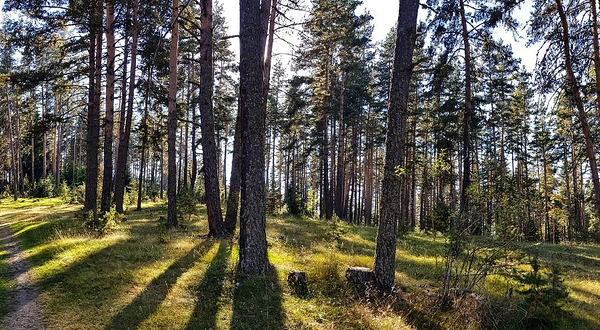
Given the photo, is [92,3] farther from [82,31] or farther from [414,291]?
[414,291]

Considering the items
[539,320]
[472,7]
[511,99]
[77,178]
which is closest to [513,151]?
[511,99]

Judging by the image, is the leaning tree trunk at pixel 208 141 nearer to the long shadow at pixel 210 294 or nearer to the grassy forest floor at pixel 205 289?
the grassy forest floor at pixel 205 289

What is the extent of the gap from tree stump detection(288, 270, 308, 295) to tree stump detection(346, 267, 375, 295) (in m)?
0.95

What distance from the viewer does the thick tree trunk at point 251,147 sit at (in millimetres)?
6762

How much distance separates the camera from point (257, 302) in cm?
561

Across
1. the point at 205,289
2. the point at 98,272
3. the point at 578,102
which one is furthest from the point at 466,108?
the point at 98,272

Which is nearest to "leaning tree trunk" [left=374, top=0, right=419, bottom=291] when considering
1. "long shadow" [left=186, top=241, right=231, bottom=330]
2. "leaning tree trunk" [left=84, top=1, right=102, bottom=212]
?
"long shadow" [left=186, top=241, right=231, bottom=330]

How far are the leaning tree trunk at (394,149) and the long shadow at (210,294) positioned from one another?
3208 millimetres

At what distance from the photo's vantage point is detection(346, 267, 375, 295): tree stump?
6327mm

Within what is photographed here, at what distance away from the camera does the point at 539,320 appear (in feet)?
19.7

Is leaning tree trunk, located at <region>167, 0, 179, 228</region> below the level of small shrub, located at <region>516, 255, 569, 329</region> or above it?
above

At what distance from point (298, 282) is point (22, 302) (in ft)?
16.0

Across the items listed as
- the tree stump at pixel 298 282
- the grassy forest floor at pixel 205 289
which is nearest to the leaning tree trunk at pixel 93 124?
the grassy forest floor at pixel 205 289

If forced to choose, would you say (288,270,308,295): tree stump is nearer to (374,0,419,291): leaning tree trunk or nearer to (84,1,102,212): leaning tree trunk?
(374,0,419,291): leaning tree trunk
